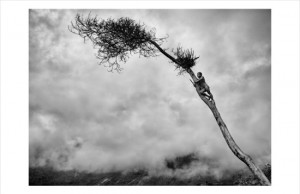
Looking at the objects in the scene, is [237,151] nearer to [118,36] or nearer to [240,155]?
[240,155]

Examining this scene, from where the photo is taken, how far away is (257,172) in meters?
6.10

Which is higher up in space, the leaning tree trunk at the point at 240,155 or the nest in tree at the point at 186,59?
the nest in tree at the point at 186,59

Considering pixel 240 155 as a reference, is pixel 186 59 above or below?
above

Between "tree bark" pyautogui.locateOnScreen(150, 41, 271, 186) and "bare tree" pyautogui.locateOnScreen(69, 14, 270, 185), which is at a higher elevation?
"bare tree" pyautogui.locateOnScreen(69, 14, 270, 185)

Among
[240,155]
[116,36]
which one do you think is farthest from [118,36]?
[240,155]

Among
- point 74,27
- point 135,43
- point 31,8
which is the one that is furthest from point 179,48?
point 31,8

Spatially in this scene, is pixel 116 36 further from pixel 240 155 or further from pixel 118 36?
pixel 240 155

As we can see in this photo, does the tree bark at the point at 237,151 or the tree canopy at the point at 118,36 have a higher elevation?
the tree canopy at the point at 118,36

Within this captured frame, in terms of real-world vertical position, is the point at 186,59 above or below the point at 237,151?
above

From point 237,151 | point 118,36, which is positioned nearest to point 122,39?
point 118,36

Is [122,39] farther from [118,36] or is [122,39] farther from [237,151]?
[237,151]

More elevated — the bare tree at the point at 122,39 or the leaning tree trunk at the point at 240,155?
the bare tree at the point at 122,39

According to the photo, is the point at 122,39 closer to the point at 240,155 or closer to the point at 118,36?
the point at 118,36

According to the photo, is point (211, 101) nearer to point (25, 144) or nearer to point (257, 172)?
point (257, 172)
